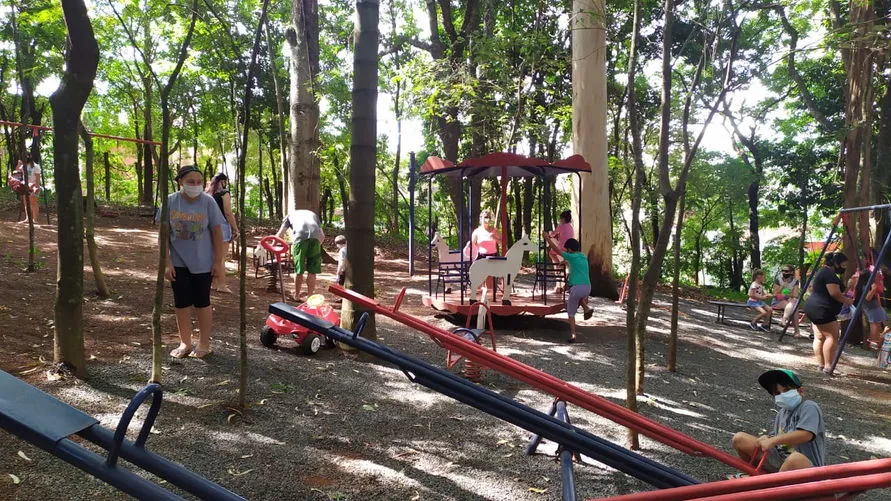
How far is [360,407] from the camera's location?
4363mm

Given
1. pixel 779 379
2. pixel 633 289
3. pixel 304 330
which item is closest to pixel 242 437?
pixel 304 330

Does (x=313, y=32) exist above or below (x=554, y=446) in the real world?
above

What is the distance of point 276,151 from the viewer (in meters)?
26.0

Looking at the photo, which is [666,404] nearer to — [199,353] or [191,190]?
[199,353]

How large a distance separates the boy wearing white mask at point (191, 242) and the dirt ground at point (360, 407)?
0.59 metres

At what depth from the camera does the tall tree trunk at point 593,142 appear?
11117 millimetres

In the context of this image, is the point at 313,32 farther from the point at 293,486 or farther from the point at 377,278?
the point at 293,486

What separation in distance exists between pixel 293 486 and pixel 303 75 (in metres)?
9.81

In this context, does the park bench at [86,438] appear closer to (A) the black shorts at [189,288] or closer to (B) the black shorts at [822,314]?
(A) the black shorts at [189,288]

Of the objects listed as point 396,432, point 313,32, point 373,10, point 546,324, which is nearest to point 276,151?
point 313,32

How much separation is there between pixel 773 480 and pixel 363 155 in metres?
4.16

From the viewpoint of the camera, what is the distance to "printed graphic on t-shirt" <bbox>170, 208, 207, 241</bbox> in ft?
15.1

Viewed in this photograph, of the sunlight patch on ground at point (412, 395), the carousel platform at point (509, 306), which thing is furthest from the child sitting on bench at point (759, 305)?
the sunlight patch on ground at point (412, 395)

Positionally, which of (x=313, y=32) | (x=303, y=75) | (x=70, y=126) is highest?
(x=313, y=32)
